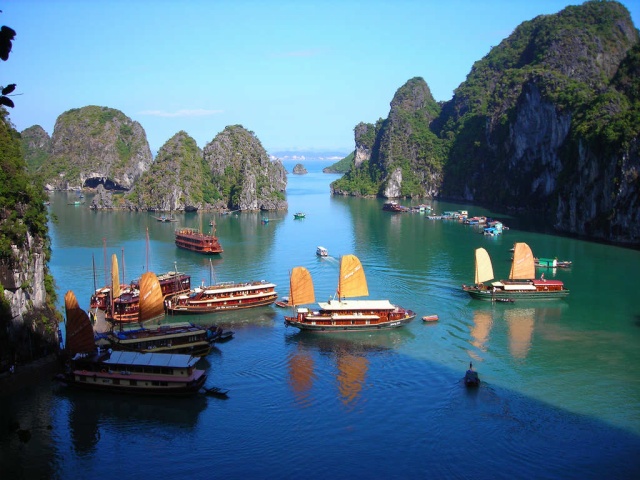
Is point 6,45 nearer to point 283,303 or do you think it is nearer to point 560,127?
point 283,303

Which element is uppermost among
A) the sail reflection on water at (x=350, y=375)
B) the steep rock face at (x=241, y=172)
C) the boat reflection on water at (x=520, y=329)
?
→ the steep rock face at (x=241, y=172)

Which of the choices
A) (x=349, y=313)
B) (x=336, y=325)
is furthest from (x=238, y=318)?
(x=349, y=313)

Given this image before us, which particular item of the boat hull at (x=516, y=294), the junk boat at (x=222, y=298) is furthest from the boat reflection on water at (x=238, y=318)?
the boat hull at (x=516, y=294)

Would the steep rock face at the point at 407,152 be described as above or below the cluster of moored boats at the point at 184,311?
above

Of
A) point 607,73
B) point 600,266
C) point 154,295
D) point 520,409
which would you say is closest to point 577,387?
point 520,409

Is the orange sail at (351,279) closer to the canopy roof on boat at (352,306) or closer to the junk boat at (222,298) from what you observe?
the canopy roof on boat at (352,306)

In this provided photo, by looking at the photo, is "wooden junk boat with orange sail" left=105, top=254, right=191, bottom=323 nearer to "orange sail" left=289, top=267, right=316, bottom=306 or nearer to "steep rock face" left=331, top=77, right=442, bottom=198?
"orange sail" left=289, top=267, right=316, bottom=306
